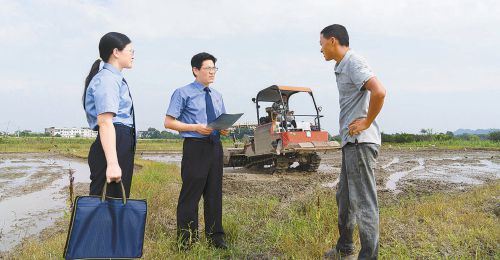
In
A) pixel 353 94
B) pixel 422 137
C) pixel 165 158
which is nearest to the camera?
pixel 353 94

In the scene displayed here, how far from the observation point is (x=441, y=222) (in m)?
4.56

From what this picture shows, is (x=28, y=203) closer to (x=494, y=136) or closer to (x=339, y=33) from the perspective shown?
(x=339, y=33)

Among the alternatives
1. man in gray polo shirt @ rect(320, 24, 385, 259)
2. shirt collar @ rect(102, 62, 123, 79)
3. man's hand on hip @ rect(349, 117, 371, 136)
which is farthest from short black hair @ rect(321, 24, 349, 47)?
shirt collar @ rect(102, 62, 123, 79)

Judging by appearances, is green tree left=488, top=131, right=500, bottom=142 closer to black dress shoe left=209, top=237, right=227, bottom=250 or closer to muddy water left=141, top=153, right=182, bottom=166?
muddy water left=141, top=153, right=182, bottom=166

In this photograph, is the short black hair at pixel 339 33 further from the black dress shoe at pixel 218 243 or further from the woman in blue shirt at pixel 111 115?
the black dress shoe at pixel 218 243

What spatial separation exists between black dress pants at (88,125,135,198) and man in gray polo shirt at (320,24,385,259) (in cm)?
145

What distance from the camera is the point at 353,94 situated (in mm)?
2871

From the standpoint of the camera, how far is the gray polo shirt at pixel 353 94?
8.99 ft

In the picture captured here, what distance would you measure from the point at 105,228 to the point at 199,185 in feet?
4.52

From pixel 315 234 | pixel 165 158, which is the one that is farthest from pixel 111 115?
pixel 165 158

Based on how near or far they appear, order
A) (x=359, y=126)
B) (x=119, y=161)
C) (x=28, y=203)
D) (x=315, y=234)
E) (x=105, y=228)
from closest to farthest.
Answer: (x=105, y=228), (x=119, y=161), (x=359, y=126), (x=315, y=234), (x=28, y=203)

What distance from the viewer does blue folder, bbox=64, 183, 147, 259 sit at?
2.21 metres

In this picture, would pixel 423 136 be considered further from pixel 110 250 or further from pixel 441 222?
pixel 110 250

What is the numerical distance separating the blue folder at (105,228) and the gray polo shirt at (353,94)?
1.47 m
